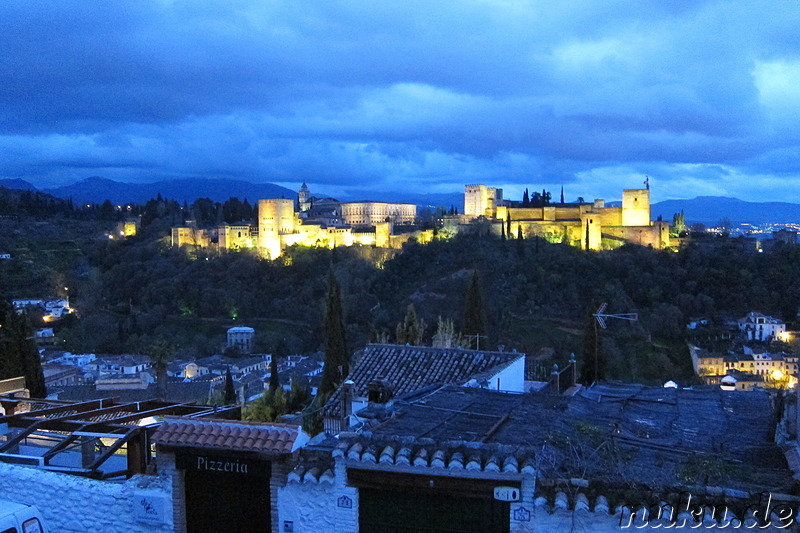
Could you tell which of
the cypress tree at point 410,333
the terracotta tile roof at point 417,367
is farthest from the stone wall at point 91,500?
the cypress tree at point 410,333

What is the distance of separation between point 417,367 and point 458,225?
47939mm

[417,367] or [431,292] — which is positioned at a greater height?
[417,367]

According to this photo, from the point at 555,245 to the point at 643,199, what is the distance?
10.9 metres

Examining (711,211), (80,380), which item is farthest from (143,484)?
(711,211)

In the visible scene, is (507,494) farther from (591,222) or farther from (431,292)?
(591,222)

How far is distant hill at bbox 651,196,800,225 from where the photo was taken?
132750mm

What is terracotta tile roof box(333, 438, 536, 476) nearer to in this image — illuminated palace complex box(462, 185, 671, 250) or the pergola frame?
the pergola frame

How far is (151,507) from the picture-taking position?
505 cm

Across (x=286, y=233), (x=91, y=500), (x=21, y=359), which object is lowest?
(x=21, y=359)

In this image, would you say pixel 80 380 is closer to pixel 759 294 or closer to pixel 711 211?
pixel 759 294

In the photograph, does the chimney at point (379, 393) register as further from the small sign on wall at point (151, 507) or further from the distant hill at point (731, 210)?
the distant hill at point (731, 210)

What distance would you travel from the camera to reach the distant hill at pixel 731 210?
436ft

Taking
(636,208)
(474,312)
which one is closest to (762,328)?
(636,208)

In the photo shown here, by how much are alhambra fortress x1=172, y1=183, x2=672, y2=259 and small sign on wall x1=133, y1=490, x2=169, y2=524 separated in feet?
151
